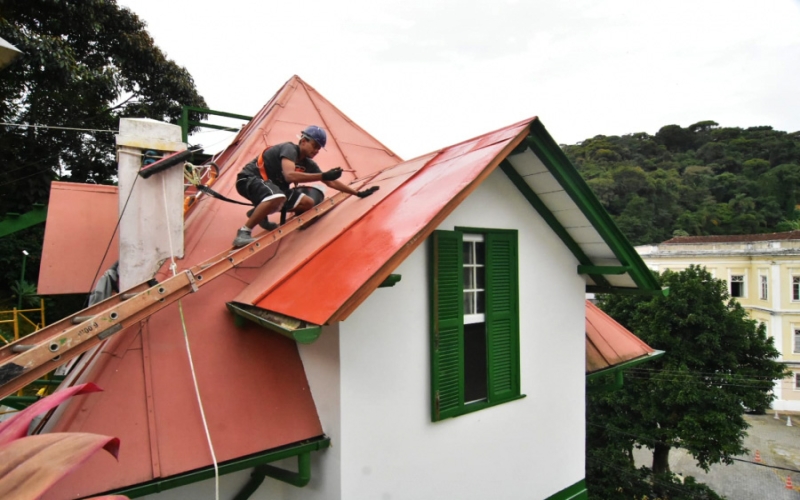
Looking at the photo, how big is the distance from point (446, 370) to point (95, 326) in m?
2.83

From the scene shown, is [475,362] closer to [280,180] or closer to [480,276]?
[480,276]

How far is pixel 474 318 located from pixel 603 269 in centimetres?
196

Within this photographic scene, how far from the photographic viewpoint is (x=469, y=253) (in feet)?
15.1

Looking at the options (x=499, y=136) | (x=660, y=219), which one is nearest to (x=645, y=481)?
(x=499, y=136)

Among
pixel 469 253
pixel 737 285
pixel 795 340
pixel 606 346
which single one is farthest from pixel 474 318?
pixel 737 285

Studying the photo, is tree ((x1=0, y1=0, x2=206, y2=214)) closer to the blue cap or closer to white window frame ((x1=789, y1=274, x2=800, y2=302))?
the blue cap

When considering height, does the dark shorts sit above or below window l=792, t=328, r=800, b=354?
above

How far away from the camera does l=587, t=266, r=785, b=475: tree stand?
17.2 metres

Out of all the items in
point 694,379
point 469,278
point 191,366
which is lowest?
point 694,379

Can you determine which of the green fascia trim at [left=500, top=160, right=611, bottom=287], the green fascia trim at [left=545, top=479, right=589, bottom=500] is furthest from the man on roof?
the green fascia trim at [left=545, top=479, right=589, bottom=500]

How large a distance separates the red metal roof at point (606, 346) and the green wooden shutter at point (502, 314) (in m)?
2.06

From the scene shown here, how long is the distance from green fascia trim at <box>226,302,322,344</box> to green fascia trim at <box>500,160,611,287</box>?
289cm

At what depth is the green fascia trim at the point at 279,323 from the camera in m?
2.77

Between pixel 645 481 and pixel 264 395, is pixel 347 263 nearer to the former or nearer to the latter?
pixel 264 395
